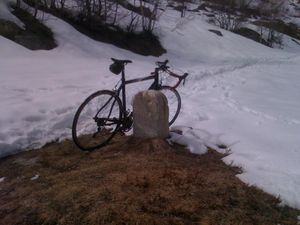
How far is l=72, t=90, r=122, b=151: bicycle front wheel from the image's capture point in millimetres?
5347

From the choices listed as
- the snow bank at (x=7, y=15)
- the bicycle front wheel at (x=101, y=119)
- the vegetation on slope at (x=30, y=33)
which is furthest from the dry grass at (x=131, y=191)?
the snow bank at (x=7, y=15)

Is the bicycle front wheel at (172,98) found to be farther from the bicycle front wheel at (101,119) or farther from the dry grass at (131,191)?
the dry grass at (131,191)

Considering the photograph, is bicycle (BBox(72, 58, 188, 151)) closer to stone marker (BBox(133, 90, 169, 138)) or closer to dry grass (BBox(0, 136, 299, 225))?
stone marker (BBox(133, 90, 169, 138))

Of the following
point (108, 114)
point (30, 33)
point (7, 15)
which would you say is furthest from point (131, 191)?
point (7, 15)

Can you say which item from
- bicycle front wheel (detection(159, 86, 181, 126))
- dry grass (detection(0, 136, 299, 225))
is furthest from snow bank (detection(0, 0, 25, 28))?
dry grass (detection(0, 136, 299, 225))

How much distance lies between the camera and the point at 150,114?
5.57 meters

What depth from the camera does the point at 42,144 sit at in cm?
598

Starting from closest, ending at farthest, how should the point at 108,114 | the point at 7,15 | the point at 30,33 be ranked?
the point at 108,114 → the point at 30,33 → the point at 7,15

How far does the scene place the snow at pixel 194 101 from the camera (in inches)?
221

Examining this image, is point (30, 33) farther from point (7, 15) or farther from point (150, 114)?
point (150, 114)

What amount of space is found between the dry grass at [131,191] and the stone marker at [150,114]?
A: 0.60ft

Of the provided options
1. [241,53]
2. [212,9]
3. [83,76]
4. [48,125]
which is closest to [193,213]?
[48,125]

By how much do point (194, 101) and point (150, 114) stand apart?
3.39 meters

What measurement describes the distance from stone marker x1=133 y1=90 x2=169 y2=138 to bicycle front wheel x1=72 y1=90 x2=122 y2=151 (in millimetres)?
239
